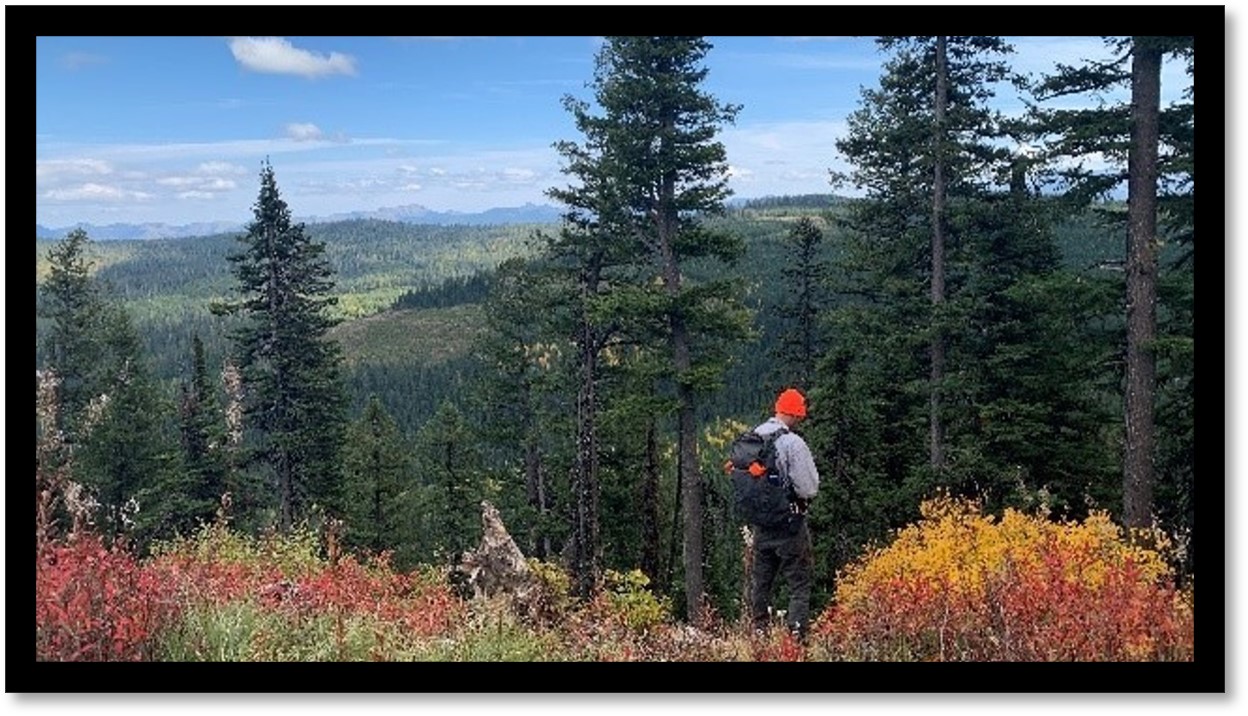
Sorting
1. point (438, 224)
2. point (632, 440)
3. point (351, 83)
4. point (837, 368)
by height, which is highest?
point (351, 83)

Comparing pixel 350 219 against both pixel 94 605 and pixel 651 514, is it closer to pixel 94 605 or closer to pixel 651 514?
pixel 94 605

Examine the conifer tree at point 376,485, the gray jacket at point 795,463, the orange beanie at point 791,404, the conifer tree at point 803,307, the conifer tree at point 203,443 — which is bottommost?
the conifer tree at point 376,485

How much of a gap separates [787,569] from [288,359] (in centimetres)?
1870

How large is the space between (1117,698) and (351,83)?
6702 mm

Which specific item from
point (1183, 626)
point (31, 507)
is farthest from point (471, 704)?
point (1183, 626)

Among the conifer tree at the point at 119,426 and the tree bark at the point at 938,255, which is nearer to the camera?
the tree bark at the point at 938,255

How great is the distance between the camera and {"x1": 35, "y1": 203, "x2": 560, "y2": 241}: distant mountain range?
25.7 ft

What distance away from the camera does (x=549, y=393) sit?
26.1 meters

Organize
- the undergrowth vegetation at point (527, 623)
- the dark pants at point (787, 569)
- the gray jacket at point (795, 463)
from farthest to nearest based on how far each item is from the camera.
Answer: the dark pants at point (787, 569) < the gray jacket at point (795, 463) < the undergrowth vegetation at point (527, 623)

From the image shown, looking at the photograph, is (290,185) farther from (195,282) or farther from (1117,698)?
(195,282)

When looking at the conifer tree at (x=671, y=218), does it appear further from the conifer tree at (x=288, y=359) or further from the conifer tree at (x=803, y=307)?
the conifer tree at (x=288, y=359)

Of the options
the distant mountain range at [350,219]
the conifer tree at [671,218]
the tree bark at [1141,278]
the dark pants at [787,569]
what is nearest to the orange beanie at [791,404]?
the dark pants at [787,569]

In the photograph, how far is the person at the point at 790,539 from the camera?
623cm

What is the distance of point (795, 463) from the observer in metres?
6.22
